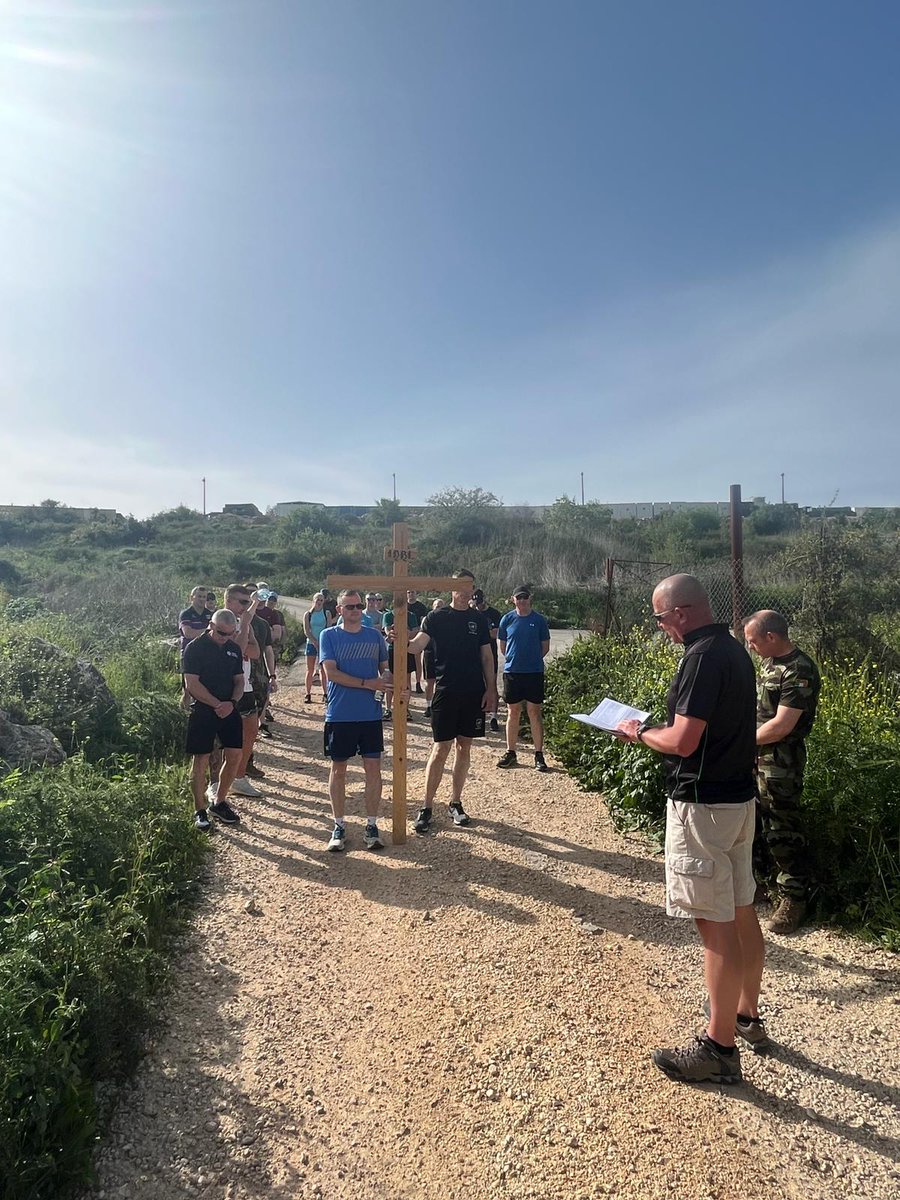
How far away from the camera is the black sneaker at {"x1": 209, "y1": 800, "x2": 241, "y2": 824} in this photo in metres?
5.58

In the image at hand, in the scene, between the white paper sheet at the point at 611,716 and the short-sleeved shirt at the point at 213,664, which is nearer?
the white paper sheet at the point at 611,716

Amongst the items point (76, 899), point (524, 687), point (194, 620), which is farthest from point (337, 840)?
point (194, 620)

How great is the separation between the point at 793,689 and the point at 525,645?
3597 mm

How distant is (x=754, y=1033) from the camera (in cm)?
286

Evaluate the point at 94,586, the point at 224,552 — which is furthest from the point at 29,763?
the point at 224,552

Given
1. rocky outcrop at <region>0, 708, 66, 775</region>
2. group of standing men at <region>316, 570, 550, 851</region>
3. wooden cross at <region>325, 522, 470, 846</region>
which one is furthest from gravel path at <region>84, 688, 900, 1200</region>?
rocky outcrop at <region>0, 708, 66, 775</region>

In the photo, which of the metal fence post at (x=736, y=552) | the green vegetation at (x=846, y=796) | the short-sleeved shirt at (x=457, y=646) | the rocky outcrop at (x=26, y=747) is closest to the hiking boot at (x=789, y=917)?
the green vegetation at (x=846, y=796)

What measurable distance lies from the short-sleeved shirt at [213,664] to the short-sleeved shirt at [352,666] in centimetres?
97

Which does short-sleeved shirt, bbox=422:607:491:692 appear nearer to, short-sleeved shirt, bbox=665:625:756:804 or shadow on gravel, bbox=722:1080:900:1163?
short-sleeved shirt, bbox=665:625:756:804

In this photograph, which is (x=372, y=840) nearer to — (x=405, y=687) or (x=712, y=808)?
(x=405, y=687)

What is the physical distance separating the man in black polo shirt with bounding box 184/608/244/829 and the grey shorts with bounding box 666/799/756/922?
12.3 ft

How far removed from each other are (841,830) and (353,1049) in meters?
2.82

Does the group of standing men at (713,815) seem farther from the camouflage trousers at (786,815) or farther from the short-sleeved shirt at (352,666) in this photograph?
the short-sleeved shirt at (352,666)

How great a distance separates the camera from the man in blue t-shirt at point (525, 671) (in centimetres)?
697
